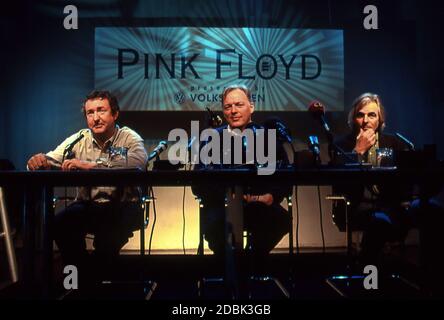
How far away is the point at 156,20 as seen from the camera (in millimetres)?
4418

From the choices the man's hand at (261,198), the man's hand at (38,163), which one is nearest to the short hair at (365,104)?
the man's hand at (261,198)

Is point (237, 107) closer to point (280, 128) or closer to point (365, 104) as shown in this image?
point (280, 128)

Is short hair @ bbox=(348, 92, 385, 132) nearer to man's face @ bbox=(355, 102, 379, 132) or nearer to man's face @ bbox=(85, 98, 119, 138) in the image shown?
man's face @ bbox=(355, 102, 379, 132)

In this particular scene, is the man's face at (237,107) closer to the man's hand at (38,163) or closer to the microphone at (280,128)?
the microphone at (280,128)

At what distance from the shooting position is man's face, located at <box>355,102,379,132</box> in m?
3.21

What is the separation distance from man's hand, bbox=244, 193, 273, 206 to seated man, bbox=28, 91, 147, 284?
2.39 feet

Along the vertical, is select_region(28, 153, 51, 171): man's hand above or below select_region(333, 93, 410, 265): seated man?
above

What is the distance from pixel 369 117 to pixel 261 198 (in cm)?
106

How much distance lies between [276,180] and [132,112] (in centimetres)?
286

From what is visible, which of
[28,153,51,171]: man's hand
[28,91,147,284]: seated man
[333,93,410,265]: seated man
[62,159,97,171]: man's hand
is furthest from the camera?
[333,93,410,265]: seated man

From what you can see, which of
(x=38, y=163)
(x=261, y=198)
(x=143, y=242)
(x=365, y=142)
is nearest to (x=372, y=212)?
(x=365, y=142)

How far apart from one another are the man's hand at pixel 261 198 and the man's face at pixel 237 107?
1.96ft

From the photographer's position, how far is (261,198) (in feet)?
9.56

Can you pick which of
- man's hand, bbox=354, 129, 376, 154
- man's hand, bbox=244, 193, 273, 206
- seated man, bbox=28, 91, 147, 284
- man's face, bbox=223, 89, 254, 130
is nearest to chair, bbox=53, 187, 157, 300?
seated man, bbox=28, 91, 147, 284
